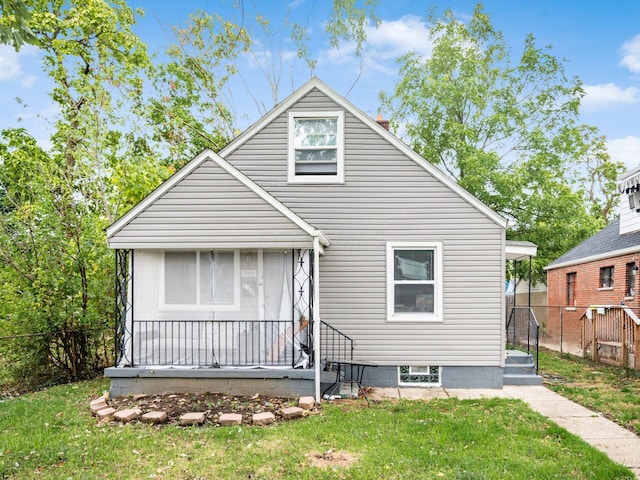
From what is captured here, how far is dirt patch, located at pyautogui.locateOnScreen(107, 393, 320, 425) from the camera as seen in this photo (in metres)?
6.77

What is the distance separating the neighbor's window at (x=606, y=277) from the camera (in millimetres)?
14888

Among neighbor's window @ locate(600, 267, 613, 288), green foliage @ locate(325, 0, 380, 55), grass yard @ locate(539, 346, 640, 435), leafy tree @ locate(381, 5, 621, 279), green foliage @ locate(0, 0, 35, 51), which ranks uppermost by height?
green foliage @ locate(325, 0, 380, 55)

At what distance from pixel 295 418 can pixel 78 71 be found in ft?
42.5

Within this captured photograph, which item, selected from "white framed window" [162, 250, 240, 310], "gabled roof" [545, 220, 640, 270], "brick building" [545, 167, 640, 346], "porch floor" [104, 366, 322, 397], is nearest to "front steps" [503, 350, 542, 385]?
"brick building" [545, 167, 640, 346]

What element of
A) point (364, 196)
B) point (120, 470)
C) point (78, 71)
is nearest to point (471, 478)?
point (120, 470)

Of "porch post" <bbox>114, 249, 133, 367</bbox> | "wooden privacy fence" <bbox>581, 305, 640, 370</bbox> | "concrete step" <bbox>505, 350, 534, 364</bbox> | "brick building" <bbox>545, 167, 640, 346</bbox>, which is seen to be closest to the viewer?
"porch post" <bbox>114, 249, 133, 367</bbox>

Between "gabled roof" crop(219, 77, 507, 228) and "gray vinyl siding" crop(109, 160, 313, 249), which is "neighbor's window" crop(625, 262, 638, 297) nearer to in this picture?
"gabled roof" crop(219, 77, 507, 228)

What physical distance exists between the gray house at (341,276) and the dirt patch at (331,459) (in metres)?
2.73

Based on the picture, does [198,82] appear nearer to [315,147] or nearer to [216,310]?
[315,147]

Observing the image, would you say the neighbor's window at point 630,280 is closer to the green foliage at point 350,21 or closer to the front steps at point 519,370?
the front steps at point 519,370

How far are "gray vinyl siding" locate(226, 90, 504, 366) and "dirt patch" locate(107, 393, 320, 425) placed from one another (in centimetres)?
234

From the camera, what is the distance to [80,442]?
5621 mm

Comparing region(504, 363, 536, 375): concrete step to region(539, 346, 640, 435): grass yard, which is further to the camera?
region(504, 363, 536, 375): concrete step

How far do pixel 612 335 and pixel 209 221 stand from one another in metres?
10.8
